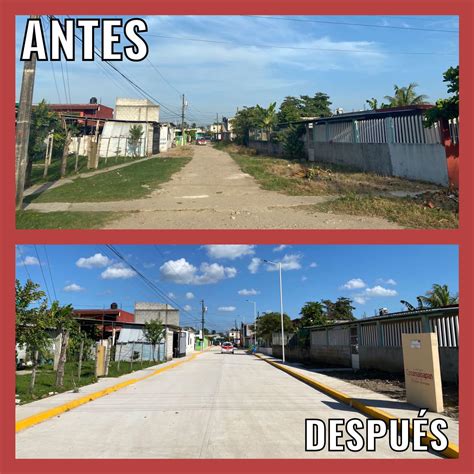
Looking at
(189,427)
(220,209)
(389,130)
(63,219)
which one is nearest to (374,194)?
(220,209)

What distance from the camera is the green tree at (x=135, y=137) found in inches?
1773

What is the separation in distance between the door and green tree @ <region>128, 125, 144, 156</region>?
88.6 ft

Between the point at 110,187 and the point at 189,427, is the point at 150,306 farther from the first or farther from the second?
the point at 189,427

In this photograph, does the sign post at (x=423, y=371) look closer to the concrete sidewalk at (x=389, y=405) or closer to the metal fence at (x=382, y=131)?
the concrete sidewalk at (x=389, y=405)

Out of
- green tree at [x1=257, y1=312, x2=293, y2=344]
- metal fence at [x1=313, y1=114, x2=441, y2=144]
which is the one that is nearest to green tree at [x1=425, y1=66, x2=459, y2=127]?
metal fence at [x1=313, y1=114, x2=441, y2=144]

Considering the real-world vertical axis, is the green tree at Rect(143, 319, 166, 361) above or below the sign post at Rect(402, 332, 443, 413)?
below

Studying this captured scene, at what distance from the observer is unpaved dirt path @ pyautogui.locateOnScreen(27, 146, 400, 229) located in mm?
13898

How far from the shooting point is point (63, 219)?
49.3 ft

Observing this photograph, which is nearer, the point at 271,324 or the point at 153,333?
Answer: the point at 153,333

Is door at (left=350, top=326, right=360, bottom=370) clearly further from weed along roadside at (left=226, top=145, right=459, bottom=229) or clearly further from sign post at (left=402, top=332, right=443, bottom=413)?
sign post at (left=402, top=332, right=443, bottom=413)

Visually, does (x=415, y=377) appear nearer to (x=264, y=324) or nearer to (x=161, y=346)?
(x=161, y=346)

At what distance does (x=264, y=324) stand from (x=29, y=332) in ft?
196

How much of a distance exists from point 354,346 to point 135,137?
28.4 meters

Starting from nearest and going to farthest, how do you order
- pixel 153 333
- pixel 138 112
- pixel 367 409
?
pixel 367 409, pixel 153 333, pixel 138 112
